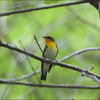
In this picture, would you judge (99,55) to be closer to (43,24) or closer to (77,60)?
(77,60)

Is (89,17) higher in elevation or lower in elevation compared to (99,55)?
higher

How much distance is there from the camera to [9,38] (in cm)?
685

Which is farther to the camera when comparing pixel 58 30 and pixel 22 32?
pixel 58 30

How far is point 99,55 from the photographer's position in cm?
738

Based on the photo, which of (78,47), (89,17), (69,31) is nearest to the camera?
(89,17)

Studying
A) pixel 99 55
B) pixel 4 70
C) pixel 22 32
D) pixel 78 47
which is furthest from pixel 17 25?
pixel 99 55

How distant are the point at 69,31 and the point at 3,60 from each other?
343cm

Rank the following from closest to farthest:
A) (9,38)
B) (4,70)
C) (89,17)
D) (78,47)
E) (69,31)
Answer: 1. (4,70)
2. (9,38)
3. (89,17)
4. (78,47)
5. (69,31)

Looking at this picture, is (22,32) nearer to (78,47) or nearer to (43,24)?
(43,24)

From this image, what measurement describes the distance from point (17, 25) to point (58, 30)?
6.10ft

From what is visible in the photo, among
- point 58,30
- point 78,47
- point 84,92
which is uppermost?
point 58,30

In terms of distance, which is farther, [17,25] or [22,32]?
[17,25]

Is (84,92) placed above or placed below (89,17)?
below

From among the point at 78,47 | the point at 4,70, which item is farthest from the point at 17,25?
the point at 78,47
